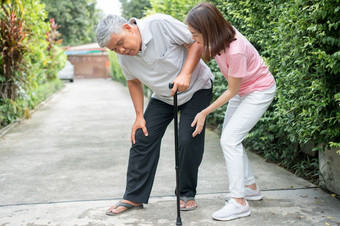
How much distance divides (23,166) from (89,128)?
318 cm

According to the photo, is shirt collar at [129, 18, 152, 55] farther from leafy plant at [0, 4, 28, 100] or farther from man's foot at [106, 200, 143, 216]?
leafy plant at [0, 4, 28, 100]

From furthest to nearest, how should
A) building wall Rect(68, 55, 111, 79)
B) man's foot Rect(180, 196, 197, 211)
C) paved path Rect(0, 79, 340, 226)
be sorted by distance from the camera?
building wall Rect(68, 55, 111, 79)
man's foot Rect(180, 196, 197, 211)
paved path Rect(0, 79, 340, 226)

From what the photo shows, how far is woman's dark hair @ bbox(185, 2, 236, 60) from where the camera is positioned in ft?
10.4

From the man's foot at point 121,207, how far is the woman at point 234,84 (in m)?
0.71

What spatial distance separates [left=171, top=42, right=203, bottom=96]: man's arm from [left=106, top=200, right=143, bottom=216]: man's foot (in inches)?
41.6

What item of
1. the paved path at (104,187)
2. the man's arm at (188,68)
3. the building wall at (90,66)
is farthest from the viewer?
the building wall at (90,66)

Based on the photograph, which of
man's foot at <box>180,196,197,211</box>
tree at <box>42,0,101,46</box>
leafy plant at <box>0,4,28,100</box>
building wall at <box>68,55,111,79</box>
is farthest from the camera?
building wall at <box>68,55,111,79</box>

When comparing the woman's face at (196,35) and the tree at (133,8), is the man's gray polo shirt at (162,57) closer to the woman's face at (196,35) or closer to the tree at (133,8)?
the woman's face at (196,35)

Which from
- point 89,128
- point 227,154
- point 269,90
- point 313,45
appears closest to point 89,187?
point 227,154

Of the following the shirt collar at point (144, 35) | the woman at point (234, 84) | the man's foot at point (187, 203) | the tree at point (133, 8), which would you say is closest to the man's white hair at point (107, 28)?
the shirt collar at point (144, 35)

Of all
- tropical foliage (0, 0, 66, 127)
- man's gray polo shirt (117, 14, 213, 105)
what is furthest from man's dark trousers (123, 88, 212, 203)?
tropical foliage (0, 0, 66, 127)

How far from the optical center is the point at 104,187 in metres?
4.64

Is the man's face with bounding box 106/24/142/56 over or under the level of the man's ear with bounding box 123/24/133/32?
under

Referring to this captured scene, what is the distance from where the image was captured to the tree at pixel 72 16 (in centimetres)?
3362
